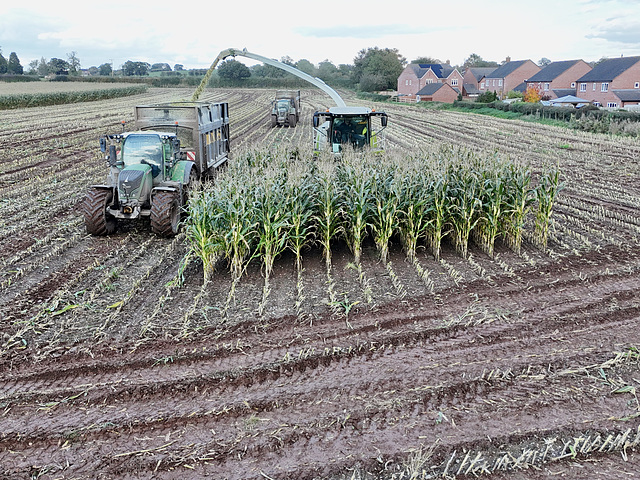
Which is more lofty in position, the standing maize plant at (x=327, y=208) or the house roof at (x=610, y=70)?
the house roof at (x=610, y=70)

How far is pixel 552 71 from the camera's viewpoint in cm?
6456

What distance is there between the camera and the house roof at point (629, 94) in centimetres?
5091

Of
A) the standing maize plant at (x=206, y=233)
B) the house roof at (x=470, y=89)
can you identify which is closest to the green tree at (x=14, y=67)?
the house roof at (x=470, y=89)

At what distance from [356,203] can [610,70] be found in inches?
2282

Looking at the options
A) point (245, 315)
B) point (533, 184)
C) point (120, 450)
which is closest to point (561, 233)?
point (533, 184)

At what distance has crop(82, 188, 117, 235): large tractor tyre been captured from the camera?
34.0ft

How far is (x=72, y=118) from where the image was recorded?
33.9 metres

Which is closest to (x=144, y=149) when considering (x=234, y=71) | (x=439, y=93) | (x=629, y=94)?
(x=629, y=94)

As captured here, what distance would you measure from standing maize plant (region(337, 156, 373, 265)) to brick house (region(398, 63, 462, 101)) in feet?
209

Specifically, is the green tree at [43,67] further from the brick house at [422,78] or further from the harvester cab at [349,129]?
the harvester cab at [349,129]

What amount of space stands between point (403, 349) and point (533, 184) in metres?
11.6

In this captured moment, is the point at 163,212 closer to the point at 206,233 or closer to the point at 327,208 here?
the point at 206,233

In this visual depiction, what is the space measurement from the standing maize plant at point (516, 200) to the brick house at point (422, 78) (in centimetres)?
6326

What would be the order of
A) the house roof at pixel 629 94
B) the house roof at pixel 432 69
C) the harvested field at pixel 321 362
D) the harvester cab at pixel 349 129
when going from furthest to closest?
1. the house roof at pixel 432 69
2. the house roof at pixel 629 94
3. the harvester cab at pixel 349 129
4. the harvested field at pixel 321 362
